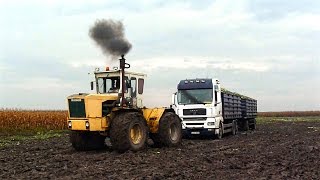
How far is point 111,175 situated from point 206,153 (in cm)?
605

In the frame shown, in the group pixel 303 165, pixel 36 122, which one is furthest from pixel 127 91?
pixel 36 122

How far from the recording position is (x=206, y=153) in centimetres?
1700

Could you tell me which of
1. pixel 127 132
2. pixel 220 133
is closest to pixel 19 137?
pixel 220 133

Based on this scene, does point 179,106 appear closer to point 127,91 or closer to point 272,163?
point 127,91

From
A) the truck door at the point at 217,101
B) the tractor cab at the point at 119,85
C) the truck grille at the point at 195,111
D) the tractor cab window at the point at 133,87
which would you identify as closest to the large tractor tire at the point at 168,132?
the tractor cab at the point at 119,85

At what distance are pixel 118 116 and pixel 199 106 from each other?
396 inches

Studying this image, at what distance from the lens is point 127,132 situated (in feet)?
51.5

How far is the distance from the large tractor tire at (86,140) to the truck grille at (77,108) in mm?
1251

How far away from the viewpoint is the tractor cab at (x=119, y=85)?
16.7 meters

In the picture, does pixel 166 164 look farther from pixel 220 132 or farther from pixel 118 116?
pixel 220 132

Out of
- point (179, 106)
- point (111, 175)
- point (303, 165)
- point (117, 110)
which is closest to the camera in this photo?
point (111, 175)

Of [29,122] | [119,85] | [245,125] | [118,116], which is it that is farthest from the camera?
[245,125]

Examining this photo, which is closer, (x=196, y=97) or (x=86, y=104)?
(x=86, y=104)

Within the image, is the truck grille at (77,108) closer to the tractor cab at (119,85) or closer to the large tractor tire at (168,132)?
the tractor cab at (119,85)
